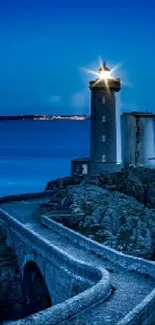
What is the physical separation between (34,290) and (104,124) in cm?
2247

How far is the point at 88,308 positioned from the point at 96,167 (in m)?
29.3

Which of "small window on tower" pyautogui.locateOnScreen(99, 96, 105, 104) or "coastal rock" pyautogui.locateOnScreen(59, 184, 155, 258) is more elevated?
"small window on tower" pyautogui.locateOnScreen(99, 96, 105, 104)

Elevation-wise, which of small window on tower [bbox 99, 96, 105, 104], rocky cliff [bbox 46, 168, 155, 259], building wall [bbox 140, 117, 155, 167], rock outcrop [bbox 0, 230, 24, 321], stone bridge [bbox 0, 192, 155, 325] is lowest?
A: rock outcrop [bbox 0, 230, 24, 321]

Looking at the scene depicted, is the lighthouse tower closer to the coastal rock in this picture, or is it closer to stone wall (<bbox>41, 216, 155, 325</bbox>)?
the coastal rock

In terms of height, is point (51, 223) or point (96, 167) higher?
point (96, 167)

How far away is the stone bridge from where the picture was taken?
15141 millimetres

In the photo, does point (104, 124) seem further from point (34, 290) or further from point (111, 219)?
point (34, 290)

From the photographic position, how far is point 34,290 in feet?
84.0

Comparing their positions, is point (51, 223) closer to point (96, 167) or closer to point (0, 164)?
point (96, 167)

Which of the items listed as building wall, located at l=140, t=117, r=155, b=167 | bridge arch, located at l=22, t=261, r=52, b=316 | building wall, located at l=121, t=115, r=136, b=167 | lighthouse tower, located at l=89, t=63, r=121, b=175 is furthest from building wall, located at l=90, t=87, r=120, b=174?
bridge arch, located at l=22, t=261, r=52, b=316

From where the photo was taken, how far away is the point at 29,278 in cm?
2636

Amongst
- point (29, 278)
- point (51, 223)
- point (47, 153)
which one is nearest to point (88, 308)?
point (29, 278)

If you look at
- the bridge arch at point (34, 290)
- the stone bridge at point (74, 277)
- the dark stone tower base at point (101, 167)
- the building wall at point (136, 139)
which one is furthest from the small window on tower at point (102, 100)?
the bridge arch at point (34, 290)

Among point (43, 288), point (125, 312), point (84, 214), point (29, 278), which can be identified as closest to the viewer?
point (125, 312)
